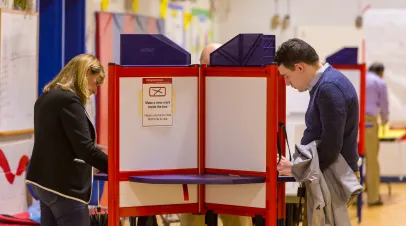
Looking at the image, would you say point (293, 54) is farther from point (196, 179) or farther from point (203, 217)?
point (203, 217)

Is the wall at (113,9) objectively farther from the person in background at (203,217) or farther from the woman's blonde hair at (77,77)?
the woman's blonde hair at (77,77)

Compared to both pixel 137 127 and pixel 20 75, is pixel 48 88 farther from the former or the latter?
pixel 20 75

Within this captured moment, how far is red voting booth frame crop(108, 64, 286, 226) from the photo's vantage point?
359 cm

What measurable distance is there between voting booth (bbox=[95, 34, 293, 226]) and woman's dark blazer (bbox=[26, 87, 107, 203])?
0.12 m

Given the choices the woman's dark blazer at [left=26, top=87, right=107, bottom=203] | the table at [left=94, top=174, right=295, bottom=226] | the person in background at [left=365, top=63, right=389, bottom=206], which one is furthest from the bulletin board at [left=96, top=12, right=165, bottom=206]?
the table at [left=94, top=174, right=295, bottom=226]

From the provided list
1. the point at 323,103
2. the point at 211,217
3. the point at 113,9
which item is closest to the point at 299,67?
the point at 323,103

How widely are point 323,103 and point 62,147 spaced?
1212 millimetres

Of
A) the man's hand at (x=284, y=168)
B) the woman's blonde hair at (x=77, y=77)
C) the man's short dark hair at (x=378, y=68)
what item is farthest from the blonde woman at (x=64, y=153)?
the man's short dark hair at (x=378, y=68)

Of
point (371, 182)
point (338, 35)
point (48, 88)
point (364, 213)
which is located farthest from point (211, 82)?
point (338, 35)

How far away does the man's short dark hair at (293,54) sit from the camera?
365 centimetres

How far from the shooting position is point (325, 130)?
3.60 metres

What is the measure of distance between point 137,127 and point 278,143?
0.70 m

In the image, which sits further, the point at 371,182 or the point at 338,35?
the point at 338,35

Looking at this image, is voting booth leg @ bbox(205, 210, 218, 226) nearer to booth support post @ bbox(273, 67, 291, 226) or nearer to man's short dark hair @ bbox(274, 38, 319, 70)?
booth support post @ bbox(273, 67, 291, 226)
